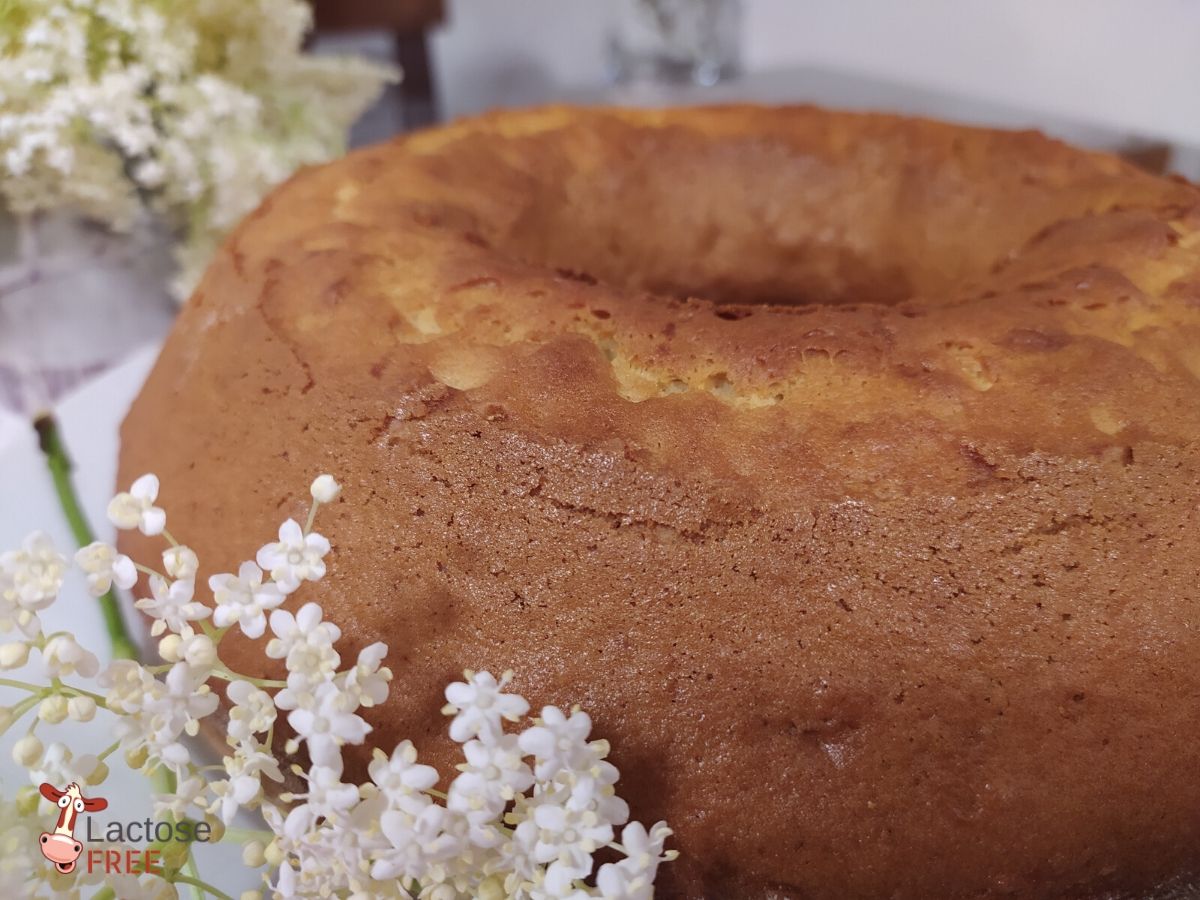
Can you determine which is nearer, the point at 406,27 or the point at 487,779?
the point at 487,779

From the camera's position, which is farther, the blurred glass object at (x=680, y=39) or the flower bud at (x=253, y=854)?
the blurred glass object at (x=680, y=39)

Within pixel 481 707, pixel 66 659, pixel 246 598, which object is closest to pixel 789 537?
pixel 481 707

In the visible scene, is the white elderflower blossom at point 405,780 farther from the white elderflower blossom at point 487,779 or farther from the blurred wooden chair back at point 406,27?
the blurred wooden chair back at point 406,27

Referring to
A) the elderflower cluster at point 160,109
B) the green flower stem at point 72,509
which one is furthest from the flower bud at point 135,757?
the elderflower cluster at point 160,109

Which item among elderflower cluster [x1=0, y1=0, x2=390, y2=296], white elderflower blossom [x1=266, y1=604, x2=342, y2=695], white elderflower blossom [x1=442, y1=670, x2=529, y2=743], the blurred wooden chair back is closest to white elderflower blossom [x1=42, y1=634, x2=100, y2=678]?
white elderflower blossom [x1=266, y1=604, x2=342, y2=695]

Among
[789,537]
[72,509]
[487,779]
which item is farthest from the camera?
[72,509]

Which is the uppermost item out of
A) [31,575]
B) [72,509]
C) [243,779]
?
[31,575]

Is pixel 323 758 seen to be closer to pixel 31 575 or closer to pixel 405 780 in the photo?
pixel 405 780

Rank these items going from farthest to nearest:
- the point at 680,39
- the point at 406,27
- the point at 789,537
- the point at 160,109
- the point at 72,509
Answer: the point at 406,27, the point at 680,39, the point at 160,109, the point at 72,509, the point at 789,537

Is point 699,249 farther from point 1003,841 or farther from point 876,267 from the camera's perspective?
point 1003,841
